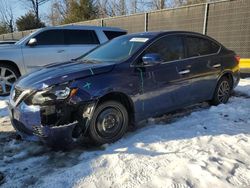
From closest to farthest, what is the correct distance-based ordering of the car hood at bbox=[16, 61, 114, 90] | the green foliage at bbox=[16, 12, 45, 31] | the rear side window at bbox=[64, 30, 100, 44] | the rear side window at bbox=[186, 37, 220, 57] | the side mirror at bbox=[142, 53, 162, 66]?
the car hood at bbox=[16, 61, 114, 90] < the side mirror at bbox=[142, 53, 162, 66] < the rear side window at bbox=[186, 37, 220, 57] < the rear side window at bbox=[64, 30, 100, 44] < the green foliage at bbox=[16, 12, 45, 31]

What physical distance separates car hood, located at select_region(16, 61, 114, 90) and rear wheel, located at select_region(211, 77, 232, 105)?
8.87 ft

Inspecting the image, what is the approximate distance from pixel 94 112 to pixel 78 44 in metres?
5.38

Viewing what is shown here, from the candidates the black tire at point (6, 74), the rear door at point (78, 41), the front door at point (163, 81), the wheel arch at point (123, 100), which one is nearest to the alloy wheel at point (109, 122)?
the wheel arch at point (123, 100)

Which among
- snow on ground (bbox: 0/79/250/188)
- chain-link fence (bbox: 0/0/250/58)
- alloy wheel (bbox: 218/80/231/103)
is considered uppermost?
chain-link fence (bbox: 0/0/250/58)

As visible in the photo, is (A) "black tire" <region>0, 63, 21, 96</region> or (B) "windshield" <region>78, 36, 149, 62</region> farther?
(A) "black tire" <region>0, 63, 21, 96</region>

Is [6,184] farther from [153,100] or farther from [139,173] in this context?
[153,100]

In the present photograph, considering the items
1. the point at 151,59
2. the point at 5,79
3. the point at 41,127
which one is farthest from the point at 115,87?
the point at 5,79

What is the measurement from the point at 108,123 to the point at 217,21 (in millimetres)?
8154

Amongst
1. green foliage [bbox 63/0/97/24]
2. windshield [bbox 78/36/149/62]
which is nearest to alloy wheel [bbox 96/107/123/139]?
windshield [bbox 78/36/149/62]

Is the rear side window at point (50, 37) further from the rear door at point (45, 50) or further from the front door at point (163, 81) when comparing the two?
the front door at point (163, 81)

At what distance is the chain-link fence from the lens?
1018cm

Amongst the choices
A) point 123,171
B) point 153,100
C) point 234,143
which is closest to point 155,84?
point 153,100

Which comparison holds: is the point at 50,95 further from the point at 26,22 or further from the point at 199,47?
the point at 26,22

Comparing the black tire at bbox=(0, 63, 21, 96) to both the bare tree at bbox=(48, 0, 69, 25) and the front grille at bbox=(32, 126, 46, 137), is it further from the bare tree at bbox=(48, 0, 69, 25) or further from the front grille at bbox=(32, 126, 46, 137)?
the bare tree at bbox=(48, 0, 69, 25)
